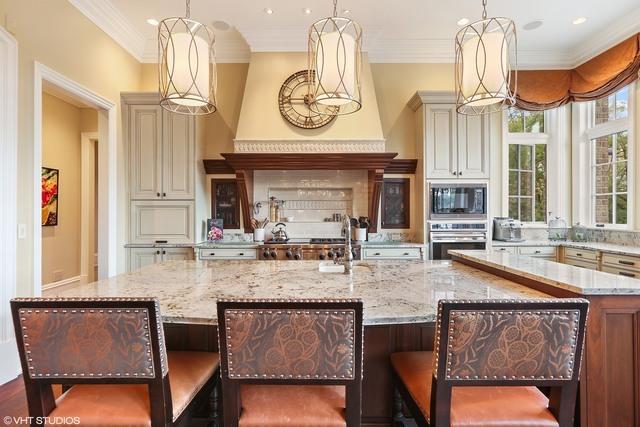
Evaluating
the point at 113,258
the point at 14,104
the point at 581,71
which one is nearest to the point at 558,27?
the point at 581,71

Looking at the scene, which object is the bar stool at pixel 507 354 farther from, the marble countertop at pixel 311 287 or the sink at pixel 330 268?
the sink at pixel 330 268

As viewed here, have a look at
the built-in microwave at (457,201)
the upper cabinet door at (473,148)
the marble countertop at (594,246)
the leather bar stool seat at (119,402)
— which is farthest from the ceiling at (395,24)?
the leather bar stool seat at (119,402)

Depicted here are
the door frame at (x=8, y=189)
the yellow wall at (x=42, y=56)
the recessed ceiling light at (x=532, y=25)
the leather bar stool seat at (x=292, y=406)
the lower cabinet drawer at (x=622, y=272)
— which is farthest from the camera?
the recessed ceiling light at (x=532, y=25)

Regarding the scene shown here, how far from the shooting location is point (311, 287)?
5.31 ft

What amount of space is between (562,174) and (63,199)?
722 centimetres

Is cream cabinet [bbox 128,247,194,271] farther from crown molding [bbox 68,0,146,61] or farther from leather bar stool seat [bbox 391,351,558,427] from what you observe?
leather bar stool seat [bbox 391,351,558,427]

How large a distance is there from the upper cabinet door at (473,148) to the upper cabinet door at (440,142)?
0.07 metres

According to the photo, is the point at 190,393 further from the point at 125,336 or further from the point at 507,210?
the point at 507,210

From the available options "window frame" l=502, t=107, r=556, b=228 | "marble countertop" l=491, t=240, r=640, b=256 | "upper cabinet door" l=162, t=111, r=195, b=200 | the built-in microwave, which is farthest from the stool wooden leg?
"window frame" l=502, t=107, r=556, b=228

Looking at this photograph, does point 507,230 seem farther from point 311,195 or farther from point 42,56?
point 42,56

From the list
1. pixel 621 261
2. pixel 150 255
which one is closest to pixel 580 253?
pixel 621 261

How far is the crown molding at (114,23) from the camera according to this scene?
10.8 ft

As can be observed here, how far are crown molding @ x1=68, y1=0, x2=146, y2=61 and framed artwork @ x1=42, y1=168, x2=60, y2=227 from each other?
2.08 metres

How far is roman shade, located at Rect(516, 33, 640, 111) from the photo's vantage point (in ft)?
11.8
